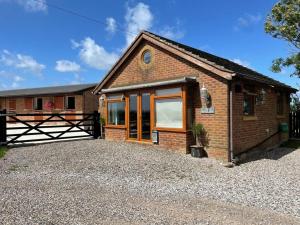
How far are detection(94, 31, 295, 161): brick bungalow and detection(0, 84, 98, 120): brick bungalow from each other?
40.8ft

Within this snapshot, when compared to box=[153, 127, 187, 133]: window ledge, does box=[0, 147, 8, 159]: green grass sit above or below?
below

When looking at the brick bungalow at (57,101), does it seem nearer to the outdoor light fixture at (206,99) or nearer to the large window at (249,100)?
the outdoor light fixture at (206,99)

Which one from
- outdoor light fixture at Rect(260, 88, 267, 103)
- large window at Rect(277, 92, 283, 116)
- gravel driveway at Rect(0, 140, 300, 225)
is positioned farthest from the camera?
large window at Rect(277, 92, 283, 116)

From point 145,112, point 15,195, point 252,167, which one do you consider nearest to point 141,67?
point 145,112

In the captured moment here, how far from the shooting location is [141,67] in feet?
42.6

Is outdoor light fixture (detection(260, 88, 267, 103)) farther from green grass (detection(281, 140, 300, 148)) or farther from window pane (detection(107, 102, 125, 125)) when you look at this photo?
window pane (detection(107, 102, 125, 125))

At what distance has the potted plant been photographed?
996 centimetres

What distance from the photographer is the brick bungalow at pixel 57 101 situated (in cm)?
2632

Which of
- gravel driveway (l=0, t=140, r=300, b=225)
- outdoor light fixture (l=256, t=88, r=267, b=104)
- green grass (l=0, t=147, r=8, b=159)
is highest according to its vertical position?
outdoor light fixture (l=256, t=88, r=267, b=104)

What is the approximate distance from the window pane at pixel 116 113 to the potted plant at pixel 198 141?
4.28m

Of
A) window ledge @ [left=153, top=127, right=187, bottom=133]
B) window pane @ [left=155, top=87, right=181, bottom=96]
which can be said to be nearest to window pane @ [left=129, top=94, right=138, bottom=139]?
window ledge @ [left=153, top=127, right=187, bottom=133]

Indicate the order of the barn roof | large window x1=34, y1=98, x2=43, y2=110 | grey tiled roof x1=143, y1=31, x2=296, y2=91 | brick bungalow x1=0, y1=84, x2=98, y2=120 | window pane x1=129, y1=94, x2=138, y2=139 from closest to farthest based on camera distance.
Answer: the barn roof
grey tiled roof x1=143, y1=31, x2=296, y2=91
window pane x1=129, y1=94, x2=138, y2=139
brick bungalow x1=0, y1=84, x2=98, y2=120
large window x1=34, y1=98, x2=43, y2=110

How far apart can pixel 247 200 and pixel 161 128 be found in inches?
236

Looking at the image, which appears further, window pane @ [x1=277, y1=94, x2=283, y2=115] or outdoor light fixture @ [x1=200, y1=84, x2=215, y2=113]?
window pane @ [x1=277, y1=94, x2=283, y2=115]
